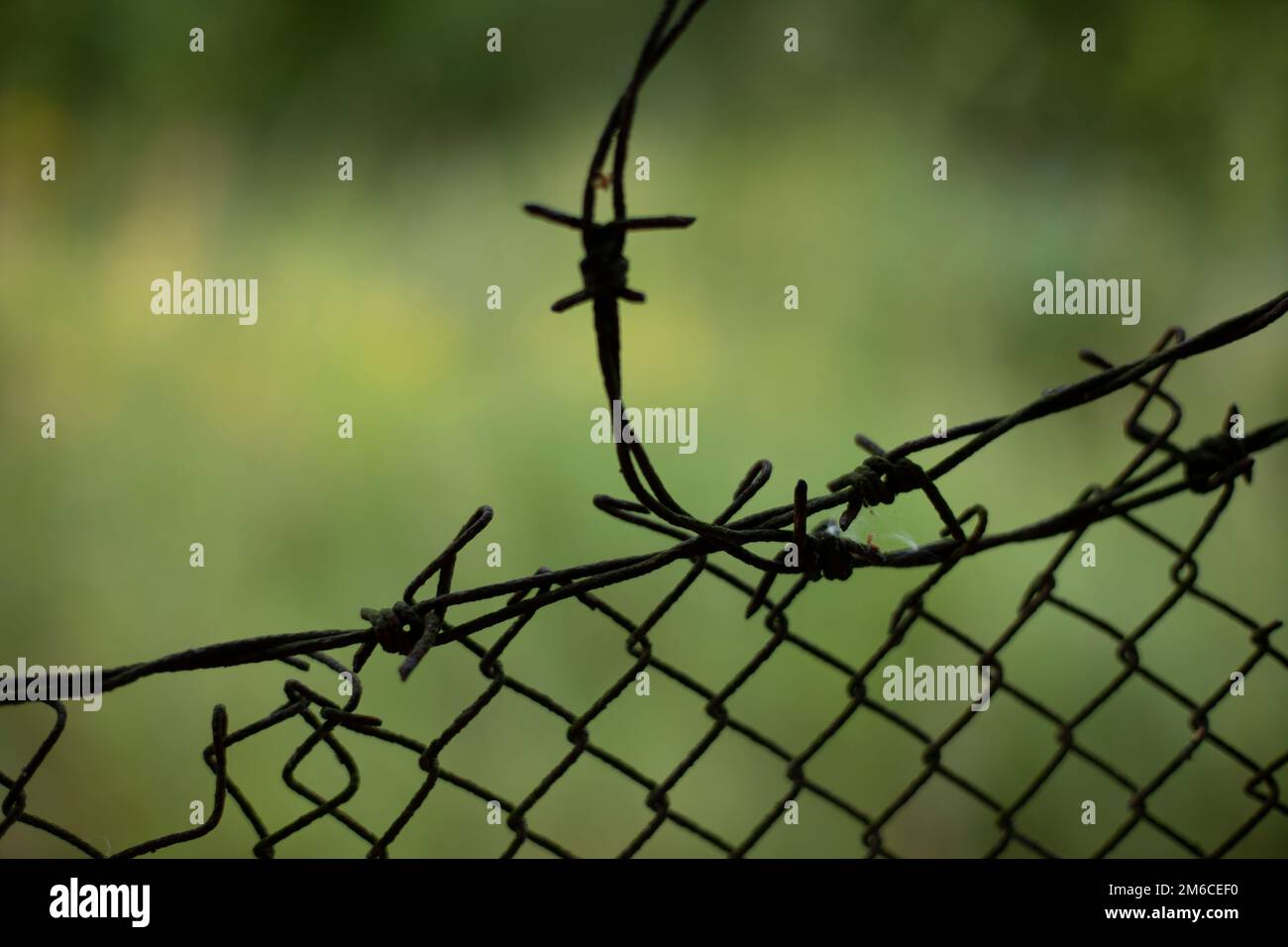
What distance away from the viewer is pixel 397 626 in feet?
1.80

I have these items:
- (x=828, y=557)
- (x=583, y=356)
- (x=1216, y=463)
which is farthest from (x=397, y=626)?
(x=583, y=356)

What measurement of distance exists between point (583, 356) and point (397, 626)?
222 cm

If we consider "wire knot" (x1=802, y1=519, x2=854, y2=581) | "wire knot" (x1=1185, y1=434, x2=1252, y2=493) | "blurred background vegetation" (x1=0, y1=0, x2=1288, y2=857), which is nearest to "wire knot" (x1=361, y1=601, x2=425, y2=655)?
"wire knot" (x1=802, y1=519, x2=854, y2=581)

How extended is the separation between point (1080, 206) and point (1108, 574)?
1077 millimetres

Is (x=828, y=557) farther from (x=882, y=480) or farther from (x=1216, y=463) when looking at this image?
(x=1216, y=463)

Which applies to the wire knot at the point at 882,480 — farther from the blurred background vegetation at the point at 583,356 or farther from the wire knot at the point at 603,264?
the blurred background vegetation at the point at 583,356

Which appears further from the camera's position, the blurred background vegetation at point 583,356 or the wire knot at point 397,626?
the blurred background vegetation at point 583,356

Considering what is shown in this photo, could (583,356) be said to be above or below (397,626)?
above

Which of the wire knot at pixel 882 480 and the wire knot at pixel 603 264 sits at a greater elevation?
the wire knot at pixel 603 264

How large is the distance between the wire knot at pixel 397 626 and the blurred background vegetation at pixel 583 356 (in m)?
1.39

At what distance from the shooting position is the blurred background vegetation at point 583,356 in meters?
1.98

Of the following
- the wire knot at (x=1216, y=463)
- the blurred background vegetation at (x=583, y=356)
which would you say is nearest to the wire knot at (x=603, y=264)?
the wire knot at (x=1216, y=463)
